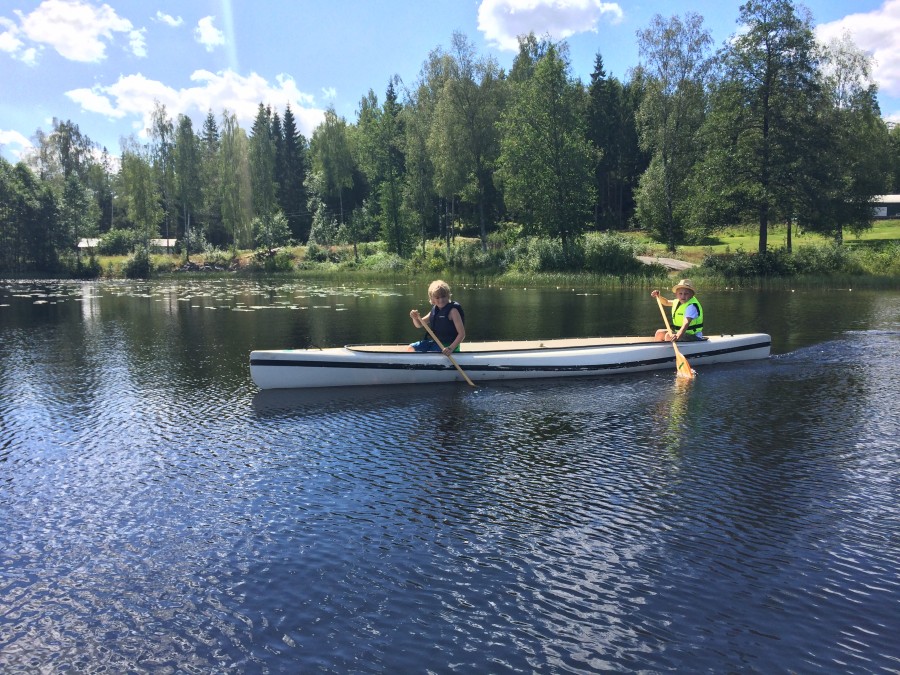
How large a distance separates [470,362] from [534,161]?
35299 mm

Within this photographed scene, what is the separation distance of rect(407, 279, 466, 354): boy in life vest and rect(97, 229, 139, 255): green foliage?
77.0 meters

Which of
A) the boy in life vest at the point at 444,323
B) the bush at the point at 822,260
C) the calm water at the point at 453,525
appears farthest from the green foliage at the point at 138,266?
the boy in life vest at the point at 444,323

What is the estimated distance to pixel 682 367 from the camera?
50.0ft

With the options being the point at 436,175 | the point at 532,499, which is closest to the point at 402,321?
the point at 532,499

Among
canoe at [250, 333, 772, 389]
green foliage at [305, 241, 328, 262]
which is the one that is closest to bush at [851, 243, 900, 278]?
canoe at [250, 333, 772, 389]

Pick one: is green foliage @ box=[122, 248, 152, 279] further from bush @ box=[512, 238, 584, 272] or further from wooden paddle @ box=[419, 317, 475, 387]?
wooden paddle @ box=[419, 317, 475, 387]

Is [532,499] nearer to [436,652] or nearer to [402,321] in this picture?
[436,652]

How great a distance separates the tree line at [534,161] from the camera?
37.8 metres

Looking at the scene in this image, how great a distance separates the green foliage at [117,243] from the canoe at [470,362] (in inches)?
2998

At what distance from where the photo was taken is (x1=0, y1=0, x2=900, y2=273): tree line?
37750 mm

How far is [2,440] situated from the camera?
10.6 m

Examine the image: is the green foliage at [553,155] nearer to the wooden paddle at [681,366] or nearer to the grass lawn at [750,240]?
the grass lawn at [750,240]

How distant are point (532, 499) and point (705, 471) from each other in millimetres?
2753

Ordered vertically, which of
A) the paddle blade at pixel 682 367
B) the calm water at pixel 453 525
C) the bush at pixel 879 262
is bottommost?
the calm water at pixel 453 525
